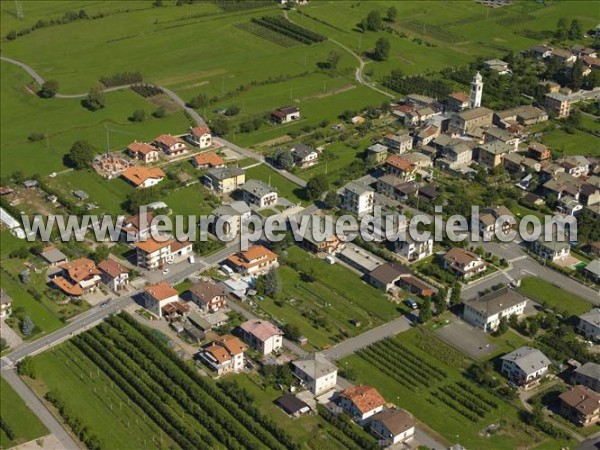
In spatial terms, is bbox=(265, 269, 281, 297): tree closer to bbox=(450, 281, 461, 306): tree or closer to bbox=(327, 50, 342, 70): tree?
bbox=(450, 281, 461, 306): tree

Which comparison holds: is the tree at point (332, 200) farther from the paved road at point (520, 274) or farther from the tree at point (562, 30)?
the tree at point (562, 30)

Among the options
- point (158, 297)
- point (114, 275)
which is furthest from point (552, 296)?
point (114, 275)

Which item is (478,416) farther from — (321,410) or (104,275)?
(104,275)

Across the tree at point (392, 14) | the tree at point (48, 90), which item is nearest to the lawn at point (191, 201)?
the tree at point (48, 90)

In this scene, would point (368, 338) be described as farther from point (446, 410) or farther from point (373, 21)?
point (373, 21)

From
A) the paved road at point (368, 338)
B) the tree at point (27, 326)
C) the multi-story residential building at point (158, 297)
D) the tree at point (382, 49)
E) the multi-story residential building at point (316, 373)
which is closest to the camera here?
the multi-story residential building at point (316, 373)

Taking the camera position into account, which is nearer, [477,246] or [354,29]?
[477,246]

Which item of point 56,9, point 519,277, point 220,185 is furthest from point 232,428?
point 56,9
